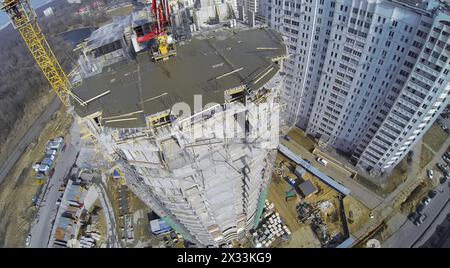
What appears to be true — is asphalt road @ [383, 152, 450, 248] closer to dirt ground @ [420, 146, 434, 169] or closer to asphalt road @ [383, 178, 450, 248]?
asphalt road @ [383, 178, 450, 248]

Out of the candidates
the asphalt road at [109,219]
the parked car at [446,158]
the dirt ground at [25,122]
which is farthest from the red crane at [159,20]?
the dirt ground at [25,122]

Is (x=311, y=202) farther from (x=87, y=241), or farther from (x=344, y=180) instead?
(x=87, y=241)

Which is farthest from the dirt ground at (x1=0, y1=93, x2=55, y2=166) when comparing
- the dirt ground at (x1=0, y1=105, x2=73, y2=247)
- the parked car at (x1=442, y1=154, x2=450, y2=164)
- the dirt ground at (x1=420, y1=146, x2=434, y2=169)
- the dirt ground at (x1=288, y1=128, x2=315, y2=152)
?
the parked car at (x1=442, y1=154, x2=450, y2=164)

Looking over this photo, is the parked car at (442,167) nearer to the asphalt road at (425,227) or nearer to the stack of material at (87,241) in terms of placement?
the asphalt road at (425,227)

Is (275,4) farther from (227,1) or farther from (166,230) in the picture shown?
(166,230)

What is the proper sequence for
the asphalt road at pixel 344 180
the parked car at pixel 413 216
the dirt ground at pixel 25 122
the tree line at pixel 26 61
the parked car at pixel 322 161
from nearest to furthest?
the parked car at pixel 413 216 → the asphalt road at pixel 344 180 → the parked car at pixel 322 161 → the dirt ground at pixel 25 122 → the tree line at pixel 26 61

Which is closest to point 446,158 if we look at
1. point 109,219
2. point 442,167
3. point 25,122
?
point 442,167
